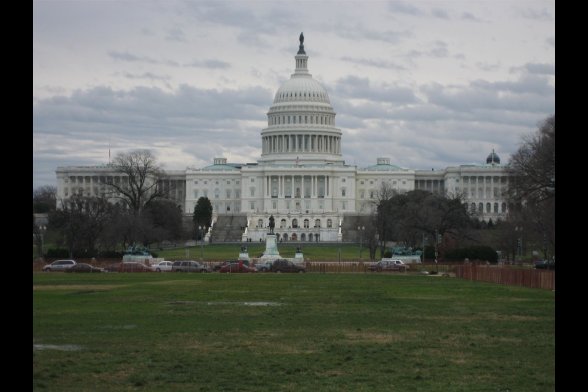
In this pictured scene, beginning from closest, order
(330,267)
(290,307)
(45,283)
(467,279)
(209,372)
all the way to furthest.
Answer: (209,372) < (290,307) < (45,283) < (467,279) < (330,267)

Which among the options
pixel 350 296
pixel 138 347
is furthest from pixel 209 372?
pixel 350 296

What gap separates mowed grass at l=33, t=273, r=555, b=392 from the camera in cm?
1730

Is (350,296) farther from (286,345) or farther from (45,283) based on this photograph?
(286,345)

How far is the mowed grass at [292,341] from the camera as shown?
17.3 meters

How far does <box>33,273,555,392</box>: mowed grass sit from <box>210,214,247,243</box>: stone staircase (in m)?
119

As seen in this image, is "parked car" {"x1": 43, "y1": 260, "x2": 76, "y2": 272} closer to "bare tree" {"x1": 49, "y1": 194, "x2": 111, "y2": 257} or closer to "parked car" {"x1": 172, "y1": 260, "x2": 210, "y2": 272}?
"parked car" {"x1": 172, "y1": 260, "x2": 210, "y2": 272}

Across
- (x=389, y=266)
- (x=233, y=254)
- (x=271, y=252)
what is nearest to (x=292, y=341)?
(x=389, y=266)

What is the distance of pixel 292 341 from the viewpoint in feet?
79.4

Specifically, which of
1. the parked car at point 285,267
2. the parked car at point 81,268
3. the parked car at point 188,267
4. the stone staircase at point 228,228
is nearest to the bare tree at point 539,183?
the parked car at point 285,267

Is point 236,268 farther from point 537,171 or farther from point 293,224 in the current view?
point 293,224

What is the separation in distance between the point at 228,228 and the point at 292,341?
15067 centimetres

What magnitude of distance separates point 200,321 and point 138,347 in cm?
732
